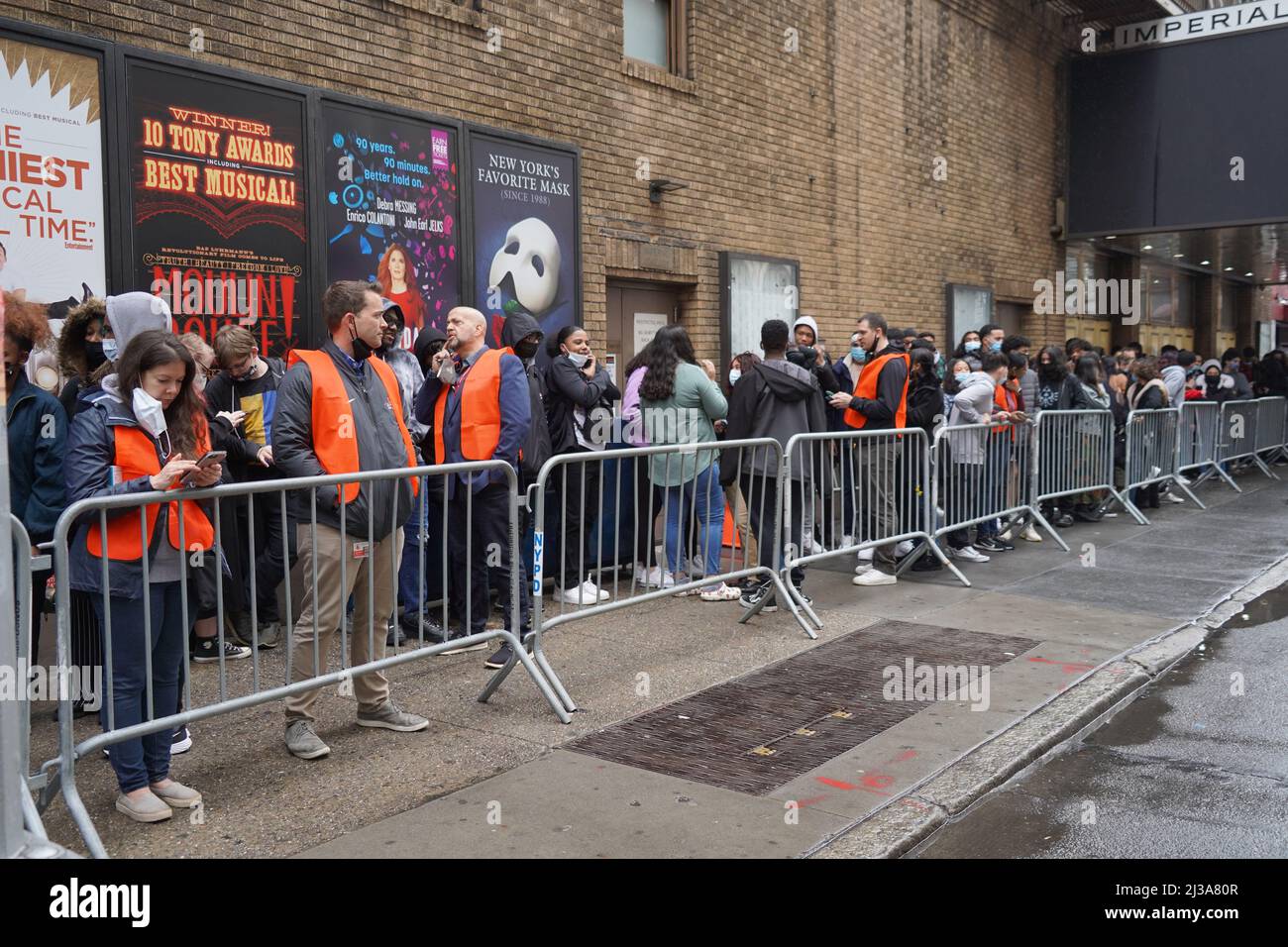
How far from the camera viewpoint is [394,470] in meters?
5.05

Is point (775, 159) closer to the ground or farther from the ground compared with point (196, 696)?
farther from the ground

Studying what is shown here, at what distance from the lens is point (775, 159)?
13.3m

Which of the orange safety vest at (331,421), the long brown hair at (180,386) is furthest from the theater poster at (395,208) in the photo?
the long brown hair at (180,386)

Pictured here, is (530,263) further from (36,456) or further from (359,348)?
(36,456)

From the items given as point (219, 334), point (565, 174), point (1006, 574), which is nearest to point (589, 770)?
point (219, 334)

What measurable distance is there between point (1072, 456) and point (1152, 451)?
257cm

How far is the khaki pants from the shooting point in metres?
5.02

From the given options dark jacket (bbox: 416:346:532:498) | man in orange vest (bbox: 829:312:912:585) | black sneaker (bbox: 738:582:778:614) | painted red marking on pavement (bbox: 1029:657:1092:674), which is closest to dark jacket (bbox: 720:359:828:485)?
man in orange vest (bbox: 829:312:912:585)

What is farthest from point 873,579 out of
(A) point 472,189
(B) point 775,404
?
(A) point 472,189

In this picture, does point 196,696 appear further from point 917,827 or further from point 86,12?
point 86,12

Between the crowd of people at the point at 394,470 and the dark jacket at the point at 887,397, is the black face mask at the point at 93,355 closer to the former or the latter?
the crowd of people at the point at 394,470

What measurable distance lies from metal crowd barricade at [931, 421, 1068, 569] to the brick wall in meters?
3.51

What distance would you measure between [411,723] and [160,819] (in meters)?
1.32

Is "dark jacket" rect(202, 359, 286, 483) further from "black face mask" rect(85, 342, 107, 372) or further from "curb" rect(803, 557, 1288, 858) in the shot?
"curb" rect(803, 557, 1288, 858)
